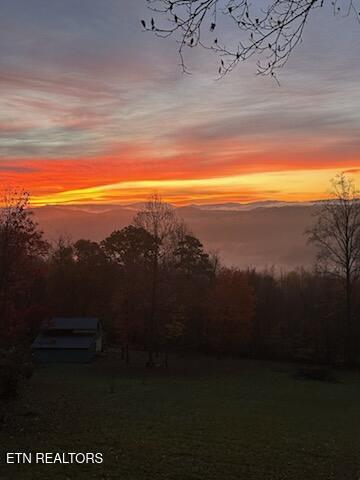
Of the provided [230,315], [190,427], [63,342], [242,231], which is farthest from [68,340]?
[242,231]

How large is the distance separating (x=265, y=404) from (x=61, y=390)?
10.0m

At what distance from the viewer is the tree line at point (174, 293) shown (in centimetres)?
3638

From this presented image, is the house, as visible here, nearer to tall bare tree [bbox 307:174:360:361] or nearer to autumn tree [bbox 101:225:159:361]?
autumn tree [bbox 101:225:159:361]

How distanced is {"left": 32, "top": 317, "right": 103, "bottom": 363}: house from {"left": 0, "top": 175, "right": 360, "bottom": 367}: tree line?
1652 mm

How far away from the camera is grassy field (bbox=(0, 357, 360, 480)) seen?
10.3m

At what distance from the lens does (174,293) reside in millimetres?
42844

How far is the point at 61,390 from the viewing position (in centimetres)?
2548

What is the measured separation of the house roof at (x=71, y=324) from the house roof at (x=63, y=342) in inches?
30.9

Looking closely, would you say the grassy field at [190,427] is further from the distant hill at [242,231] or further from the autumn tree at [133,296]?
the distant hill at [242,231]

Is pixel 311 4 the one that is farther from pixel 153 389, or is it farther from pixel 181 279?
pixel 181 279

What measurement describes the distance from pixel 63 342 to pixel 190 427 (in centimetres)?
3020

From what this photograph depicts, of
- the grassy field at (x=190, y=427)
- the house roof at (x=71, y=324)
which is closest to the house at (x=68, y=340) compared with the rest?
the house roof at (x=71, y=324)

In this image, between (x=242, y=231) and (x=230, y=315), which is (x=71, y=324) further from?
(x=242, y=231)

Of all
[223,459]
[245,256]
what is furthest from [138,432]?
[245,256]
